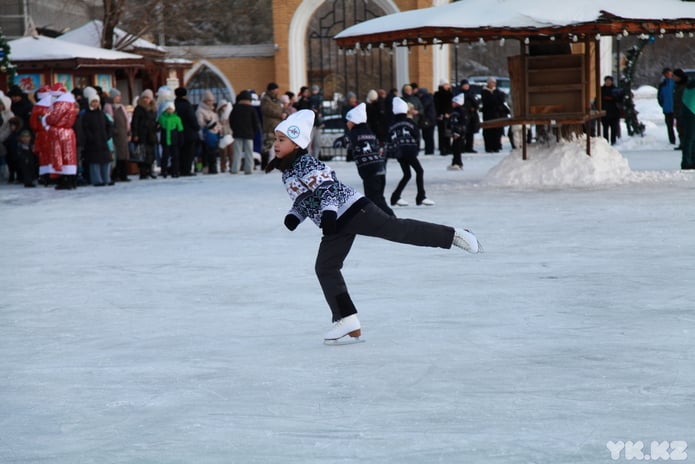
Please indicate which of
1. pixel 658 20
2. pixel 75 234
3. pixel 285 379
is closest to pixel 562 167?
pixel 658 20

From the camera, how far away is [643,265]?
8.75 meters

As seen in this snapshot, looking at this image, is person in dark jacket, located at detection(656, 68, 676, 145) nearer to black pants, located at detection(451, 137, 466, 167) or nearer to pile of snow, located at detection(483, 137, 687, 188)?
black pants, located at detection(451, 137, 466, 167)

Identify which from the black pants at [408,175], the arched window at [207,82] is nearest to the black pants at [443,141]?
the arched window at [207,82]

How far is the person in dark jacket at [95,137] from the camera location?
57.5ft

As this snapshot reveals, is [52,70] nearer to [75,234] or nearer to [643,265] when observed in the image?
[75,234]

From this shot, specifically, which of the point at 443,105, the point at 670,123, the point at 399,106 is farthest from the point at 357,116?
the point at 670,123

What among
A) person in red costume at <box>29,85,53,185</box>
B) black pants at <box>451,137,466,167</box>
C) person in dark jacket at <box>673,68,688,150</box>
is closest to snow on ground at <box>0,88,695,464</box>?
person in red costume at <box>29,85,53,185</box>

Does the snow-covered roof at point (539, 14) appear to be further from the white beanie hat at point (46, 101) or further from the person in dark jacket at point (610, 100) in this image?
the person in dark jacket at point (610, 100)

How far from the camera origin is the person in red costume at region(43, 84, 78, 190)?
17312 millimetres

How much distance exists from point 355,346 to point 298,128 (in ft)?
3.91

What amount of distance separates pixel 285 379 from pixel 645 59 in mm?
46924

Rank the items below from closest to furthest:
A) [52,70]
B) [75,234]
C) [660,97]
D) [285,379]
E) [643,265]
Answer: [285,379] → [643,265] → [75,234] → [52,70] → [660,97]

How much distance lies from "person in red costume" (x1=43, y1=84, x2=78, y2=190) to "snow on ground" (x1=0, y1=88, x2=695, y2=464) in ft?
16.8

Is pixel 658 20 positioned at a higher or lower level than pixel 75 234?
higher
